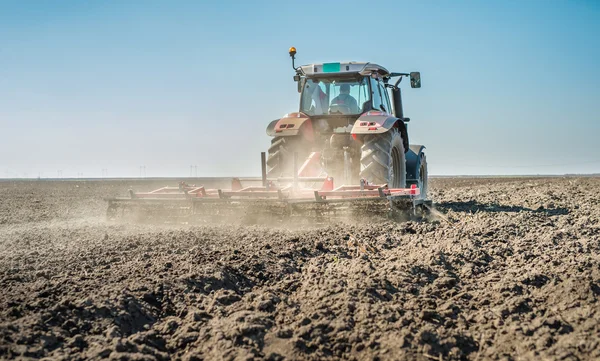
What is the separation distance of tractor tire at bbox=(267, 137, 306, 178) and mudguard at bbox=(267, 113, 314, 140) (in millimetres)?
188

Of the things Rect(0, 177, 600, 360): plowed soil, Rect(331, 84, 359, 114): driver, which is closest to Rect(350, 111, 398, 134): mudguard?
Rect(331, 84, 359, 114): driver

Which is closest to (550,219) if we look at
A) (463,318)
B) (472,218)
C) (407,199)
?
(472,218)

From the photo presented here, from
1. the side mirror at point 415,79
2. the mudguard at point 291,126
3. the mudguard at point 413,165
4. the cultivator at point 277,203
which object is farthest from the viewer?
the mudguard at point 413,165

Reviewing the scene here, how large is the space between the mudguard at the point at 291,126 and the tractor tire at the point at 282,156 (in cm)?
19

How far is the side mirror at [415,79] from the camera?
30.5 ft

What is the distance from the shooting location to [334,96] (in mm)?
8977

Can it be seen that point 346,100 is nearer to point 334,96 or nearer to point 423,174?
point 334,96

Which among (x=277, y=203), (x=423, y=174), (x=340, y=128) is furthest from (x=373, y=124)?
(x=423, y=174)

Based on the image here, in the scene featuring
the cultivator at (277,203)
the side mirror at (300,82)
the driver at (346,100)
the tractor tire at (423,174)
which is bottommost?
the cultivator at (277,203)

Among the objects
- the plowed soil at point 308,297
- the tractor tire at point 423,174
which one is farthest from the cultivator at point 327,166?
the plowed soil at point 308,297

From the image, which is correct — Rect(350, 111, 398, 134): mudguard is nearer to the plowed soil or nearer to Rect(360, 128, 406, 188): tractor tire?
Rect(360, 128, 406, 188): tractor tire

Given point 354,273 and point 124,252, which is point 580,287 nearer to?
point 354,273

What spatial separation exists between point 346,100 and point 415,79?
135 cm

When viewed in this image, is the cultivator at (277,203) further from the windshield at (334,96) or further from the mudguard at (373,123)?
the windshield at (334,96)
